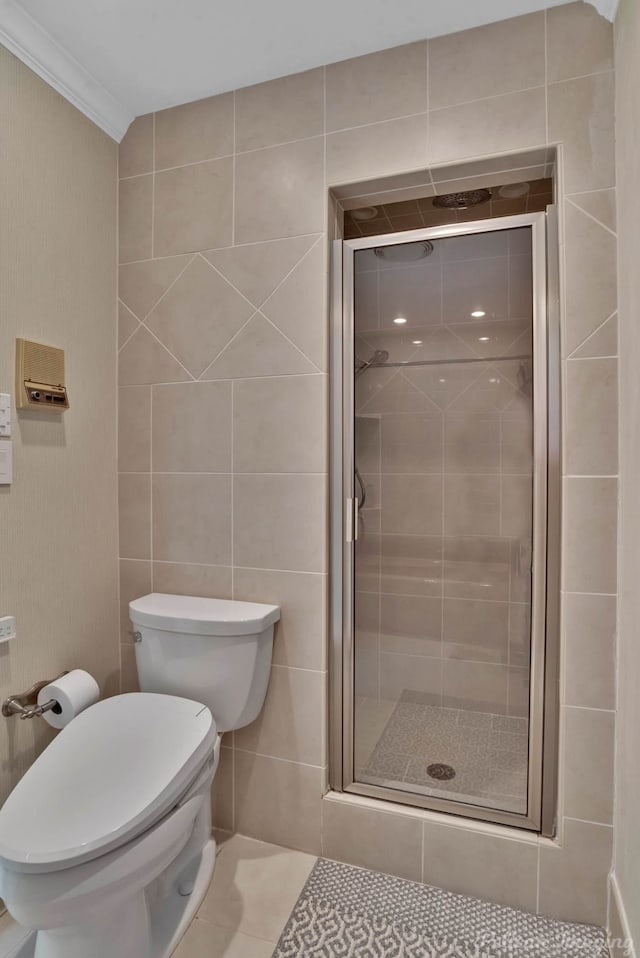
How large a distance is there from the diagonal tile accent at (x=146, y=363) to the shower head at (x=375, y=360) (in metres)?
0.56

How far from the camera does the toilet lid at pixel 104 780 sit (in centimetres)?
95

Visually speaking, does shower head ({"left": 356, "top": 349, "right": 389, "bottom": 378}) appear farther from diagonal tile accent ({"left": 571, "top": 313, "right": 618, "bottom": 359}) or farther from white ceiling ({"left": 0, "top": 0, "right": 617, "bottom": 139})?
white ceiling ({"left": 0, "top": 0, "right": 617, "bottom": 139})

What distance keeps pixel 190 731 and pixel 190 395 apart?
0.98 m

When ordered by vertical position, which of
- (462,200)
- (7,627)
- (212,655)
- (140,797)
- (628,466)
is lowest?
(140,797)

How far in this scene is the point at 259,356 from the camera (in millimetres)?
1604

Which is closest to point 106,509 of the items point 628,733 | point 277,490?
point 277,490

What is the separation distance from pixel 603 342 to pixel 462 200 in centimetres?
74

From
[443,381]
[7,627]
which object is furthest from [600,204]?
[7,627]

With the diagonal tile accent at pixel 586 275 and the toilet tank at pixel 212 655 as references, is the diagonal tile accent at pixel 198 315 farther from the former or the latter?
the diagonal tile accent at pixel 586 275

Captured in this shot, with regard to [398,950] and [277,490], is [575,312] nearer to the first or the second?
[277,490]

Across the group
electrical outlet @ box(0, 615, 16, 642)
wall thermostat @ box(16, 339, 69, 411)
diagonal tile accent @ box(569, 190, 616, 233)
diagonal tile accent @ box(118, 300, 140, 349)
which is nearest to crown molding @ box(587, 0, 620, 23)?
diagonal tile accent @ box(569, 190, 616, 233)

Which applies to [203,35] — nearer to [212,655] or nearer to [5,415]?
[5,415]

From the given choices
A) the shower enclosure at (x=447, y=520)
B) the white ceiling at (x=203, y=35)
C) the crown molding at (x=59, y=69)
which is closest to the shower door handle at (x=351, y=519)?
the shower enclosure at (x=447, y=520)

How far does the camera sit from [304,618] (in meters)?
1.56
